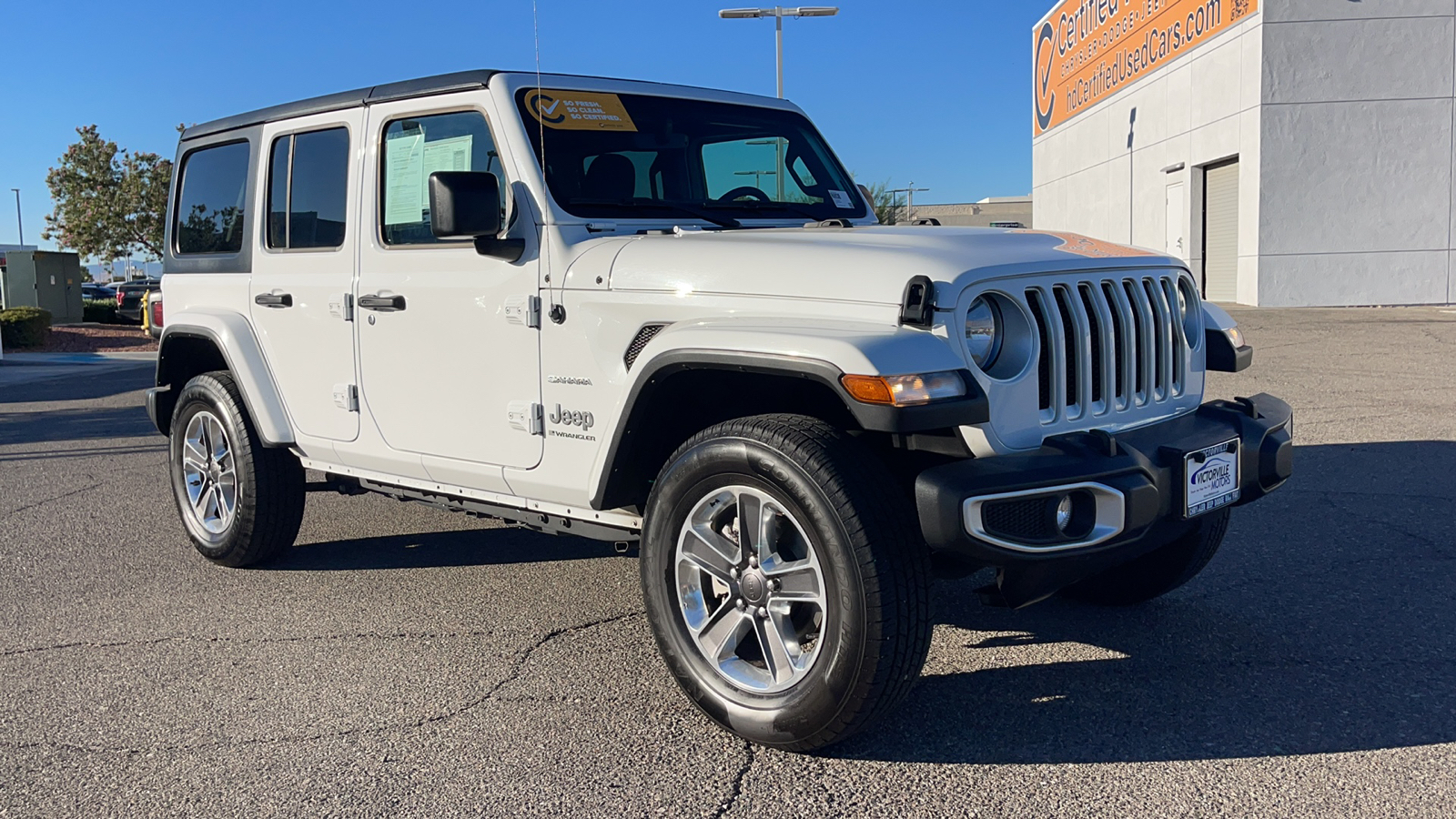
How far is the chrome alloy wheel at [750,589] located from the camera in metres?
3.28

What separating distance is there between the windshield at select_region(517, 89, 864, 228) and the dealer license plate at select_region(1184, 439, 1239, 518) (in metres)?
1.83

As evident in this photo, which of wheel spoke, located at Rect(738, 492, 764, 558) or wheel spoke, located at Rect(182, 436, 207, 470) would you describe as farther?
wheel spoke, located at Rect(182, 436, 207, 470)

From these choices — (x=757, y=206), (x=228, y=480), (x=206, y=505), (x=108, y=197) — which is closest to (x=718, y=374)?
(x=757, y=206)

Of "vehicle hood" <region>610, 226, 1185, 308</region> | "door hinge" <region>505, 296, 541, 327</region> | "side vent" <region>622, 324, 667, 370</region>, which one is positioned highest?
"vehicle hood" <region>610, 226, 1185, 308</region>

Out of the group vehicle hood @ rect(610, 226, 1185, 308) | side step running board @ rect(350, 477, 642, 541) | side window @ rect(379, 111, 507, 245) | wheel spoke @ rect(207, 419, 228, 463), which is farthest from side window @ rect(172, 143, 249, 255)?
vehicle hood @ rect(610, 226, 1185, 308)

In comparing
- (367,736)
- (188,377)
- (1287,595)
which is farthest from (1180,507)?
(188,377)

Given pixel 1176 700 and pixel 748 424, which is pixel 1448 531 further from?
pixel 748 424

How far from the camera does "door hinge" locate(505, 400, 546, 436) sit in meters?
3.93

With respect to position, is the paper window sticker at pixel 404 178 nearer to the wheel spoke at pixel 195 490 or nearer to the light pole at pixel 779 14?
the wheel spoke at pixel 195 490

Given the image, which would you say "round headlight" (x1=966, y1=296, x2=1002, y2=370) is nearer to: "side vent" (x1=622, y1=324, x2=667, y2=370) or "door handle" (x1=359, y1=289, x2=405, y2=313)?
"side vent" (x1=622, y1=324, x2=667, y2=370)

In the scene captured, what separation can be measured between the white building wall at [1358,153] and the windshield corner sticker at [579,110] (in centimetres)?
2070

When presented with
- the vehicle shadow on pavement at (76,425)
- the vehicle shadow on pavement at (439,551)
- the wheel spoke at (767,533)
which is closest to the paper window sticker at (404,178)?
the vehicle shadow on pavement at (439,551)

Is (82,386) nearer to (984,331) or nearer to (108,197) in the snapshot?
(984,331)

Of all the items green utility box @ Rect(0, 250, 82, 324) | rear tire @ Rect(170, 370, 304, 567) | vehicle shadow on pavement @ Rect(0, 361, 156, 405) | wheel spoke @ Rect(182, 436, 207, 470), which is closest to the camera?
rear tire @ Rect(170, 370, 304, 567)
